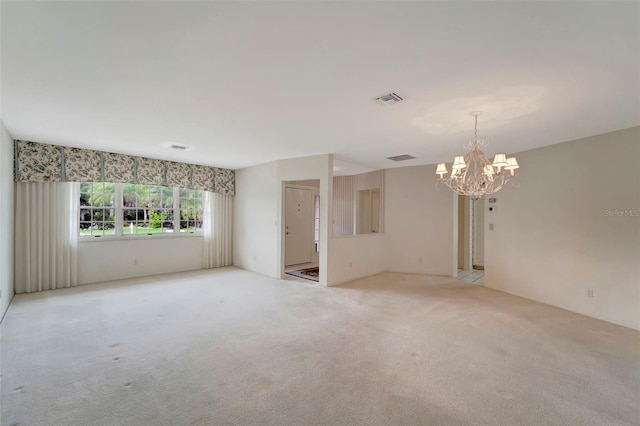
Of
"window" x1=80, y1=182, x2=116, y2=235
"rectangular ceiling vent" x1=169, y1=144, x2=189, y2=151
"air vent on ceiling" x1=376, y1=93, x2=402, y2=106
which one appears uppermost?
"rectangular ceiling vent" x1=169, y1=144, x2=189, y2=151

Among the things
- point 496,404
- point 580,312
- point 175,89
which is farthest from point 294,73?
point 580,312

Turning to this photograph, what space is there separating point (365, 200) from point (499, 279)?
13.5ft

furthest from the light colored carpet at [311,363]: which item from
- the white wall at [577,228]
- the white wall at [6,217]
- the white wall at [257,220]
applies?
the white wall at [257,220]

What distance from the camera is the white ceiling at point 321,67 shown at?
159 centimetres

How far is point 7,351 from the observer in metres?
2.74

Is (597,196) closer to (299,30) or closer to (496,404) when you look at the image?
(496,404)

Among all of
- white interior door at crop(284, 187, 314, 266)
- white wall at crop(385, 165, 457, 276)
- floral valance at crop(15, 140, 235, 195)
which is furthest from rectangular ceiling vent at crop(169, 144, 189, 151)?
white wall at crop(385, 165, 457, 276)

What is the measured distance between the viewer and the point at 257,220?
6.54 metres

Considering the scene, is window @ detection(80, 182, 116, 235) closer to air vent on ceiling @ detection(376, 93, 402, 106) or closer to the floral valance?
the floral valance

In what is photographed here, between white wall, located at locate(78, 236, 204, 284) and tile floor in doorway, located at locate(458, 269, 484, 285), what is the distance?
605 centimetres

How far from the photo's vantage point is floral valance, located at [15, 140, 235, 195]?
4652mm

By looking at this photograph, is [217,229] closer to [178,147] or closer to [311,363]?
[178,147]

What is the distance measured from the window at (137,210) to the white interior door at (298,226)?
7.17 feet

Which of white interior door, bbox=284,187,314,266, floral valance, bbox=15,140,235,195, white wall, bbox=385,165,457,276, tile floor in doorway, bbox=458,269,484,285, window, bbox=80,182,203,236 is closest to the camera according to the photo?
floral valance, bbox=15,140,235,195
